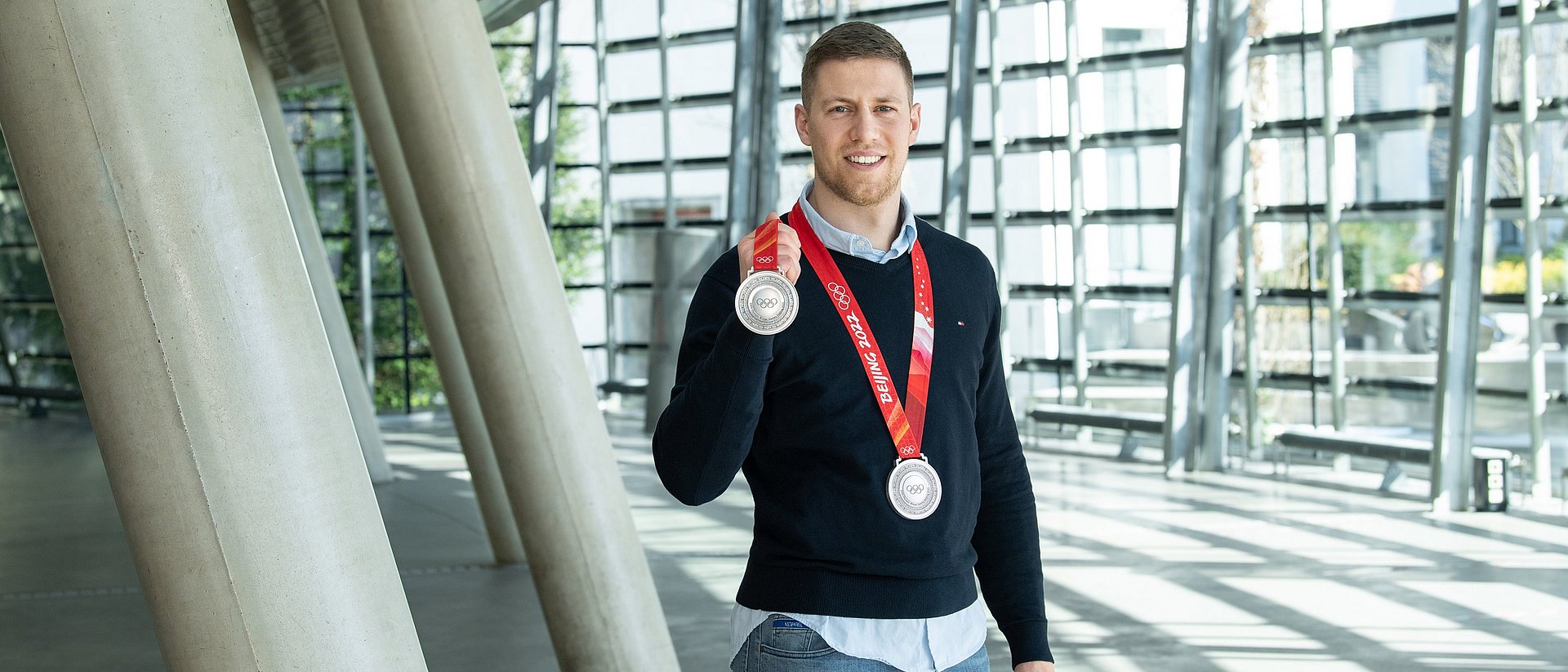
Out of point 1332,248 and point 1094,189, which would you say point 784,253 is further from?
point 1094,189

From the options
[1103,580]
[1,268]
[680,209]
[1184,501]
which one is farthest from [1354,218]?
[1,268]

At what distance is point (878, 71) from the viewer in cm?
249

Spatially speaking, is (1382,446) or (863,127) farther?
(1382,446)

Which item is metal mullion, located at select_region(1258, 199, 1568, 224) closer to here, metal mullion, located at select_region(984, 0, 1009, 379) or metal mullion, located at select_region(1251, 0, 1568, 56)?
metal mullion, located at select_region(1251, 0, 1568, 56)

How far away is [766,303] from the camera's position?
89.7 inches

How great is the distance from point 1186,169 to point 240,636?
12.8 meters

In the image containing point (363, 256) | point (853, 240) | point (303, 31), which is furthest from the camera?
point (363, 256)

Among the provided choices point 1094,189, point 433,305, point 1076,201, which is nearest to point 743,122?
point 1076,201

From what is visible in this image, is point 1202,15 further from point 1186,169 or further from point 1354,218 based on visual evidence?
point 1354,218

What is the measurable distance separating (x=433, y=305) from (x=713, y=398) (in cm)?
793

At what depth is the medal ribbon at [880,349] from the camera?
8.01ft

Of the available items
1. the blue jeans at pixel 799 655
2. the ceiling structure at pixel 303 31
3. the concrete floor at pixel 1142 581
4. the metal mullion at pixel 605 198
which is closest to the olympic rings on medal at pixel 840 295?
the blue jeans at pixel 799 655

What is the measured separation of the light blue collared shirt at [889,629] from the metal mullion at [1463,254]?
32.6ft

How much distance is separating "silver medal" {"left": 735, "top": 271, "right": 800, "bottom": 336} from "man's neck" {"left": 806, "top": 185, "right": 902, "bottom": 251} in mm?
304
